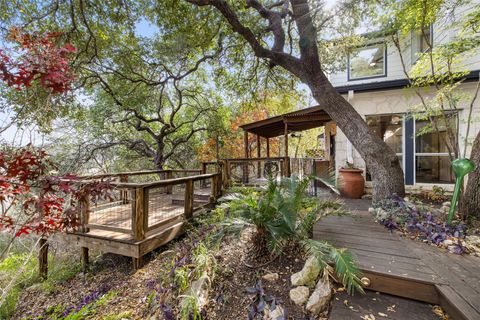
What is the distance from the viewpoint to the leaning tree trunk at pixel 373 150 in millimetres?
3953

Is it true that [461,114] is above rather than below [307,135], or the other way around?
below

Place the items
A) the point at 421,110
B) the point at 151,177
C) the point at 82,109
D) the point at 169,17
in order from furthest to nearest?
the point at 151,177 → the point at 82,109 → the point at 169,17 → the point at 421,110

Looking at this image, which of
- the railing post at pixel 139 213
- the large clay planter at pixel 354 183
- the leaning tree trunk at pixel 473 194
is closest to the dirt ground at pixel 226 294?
the railing post at pixel 139 213

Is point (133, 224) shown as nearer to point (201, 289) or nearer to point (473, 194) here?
point (201, 289)

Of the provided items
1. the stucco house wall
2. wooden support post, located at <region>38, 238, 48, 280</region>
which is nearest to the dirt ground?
wooden support post, located at <region>38, 238, 48, 280</region>

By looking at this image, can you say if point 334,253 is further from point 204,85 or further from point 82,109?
point 204,85

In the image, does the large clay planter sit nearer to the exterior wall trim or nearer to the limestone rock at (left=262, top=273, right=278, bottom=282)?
the exterior wall trim

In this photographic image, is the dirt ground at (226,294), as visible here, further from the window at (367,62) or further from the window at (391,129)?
the window at (367,62)

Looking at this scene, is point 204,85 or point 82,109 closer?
point 82,109

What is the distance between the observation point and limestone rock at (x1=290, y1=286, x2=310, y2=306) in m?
1.96

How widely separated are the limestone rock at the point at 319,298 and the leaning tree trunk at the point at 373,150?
2.86 meters

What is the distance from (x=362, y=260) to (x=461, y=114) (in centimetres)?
550

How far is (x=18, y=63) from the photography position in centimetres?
192

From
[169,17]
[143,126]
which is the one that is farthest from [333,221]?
[143,126]
